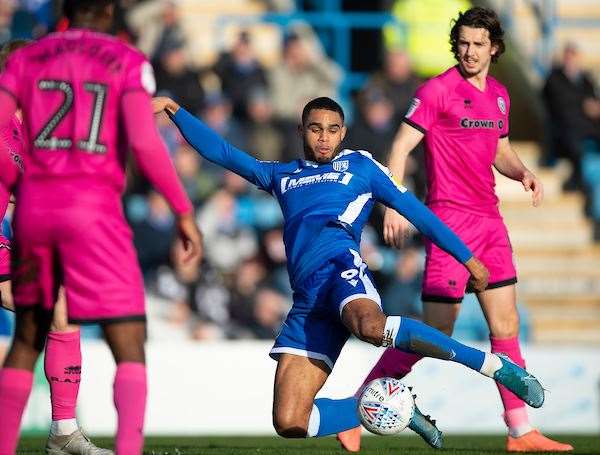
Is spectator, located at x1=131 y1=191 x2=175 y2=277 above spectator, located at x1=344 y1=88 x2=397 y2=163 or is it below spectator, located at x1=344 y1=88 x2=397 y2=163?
below

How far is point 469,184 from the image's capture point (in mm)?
9352

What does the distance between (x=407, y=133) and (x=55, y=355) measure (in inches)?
107

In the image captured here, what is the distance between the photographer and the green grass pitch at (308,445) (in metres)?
9.32

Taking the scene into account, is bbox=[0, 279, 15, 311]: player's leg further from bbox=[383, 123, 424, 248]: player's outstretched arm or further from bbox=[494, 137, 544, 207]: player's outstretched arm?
bbox=[494, 137, 544, 207]: player's outstretched arm

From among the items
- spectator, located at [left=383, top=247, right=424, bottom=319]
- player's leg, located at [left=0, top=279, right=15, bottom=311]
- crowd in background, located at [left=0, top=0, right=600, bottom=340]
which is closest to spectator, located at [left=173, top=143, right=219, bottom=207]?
crowd in background, located at [left=0, top=0, right=600, bottom=340]

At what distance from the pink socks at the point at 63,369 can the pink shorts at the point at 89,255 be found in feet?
5.02

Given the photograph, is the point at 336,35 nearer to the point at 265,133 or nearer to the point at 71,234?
the point at 265,133

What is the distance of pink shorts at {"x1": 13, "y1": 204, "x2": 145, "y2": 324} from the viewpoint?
6418 millimetres

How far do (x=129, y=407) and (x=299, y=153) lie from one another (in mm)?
9828

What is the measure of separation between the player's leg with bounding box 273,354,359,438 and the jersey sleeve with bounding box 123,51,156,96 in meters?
2.27

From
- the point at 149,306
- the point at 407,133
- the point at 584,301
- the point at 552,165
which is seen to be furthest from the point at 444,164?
the point at 552,165

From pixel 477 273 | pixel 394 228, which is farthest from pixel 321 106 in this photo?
pixel 477 273

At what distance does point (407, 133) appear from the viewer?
9219 millimetres

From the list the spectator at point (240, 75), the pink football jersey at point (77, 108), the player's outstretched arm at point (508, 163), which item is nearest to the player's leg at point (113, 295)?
the pink football jersey at point (77, 108)
